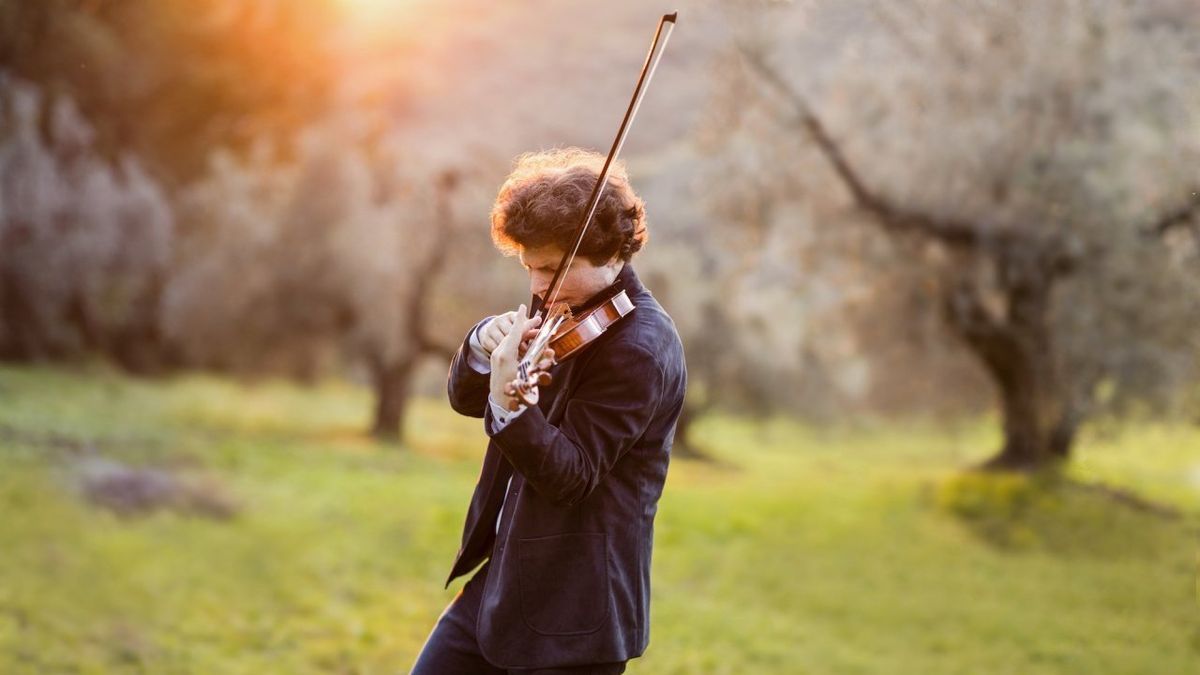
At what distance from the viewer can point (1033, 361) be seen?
1368cm

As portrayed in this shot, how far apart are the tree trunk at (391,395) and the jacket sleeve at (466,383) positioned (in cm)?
1498

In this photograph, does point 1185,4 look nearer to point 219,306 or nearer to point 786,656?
point 786,656

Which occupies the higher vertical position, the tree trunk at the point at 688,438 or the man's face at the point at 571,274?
the man's face at the point at 571,274

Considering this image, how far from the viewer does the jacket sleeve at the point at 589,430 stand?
94.0 inches

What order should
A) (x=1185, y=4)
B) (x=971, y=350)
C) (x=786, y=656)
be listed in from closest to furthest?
(x=786, y=656)
(x=1185, y=4)
(x=971, y=350)

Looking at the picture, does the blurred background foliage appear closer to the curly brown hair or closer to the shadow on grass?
the shadow on grass

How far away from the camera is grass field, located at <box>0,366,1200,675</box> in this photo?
25.1 ft

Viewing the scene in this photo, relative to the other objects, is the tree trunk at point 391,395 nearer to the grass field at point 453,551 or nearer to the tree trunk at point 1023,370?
the grass field at point 453,551

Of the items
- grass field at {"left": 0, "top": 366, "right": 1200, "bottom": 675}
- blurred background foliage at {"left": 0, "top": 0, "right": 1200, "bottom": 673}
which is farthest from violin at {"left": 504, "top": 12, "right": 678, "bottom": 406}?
blurred background foliage at {"left": 0, "top": 0, "right": 1200, "bottom": 673}

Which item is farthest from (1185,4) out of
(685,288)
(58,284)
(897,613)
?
(58,284)

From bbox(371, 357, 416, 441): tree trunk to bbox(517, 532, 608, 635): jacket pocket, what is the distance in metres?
15.2

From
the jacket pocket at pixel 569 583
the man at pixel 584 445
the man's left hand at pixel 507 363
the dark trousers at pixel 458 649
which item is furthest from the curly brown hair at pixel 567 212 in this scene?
the dark trousers at pixel 458 649

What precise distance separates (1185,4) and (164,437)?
39.9ft

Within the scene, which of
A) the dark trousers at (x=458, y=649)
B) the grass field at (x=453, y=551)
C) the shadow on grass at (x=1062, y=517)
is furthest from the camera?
the shadow on grass at (x=1062, y=517)
